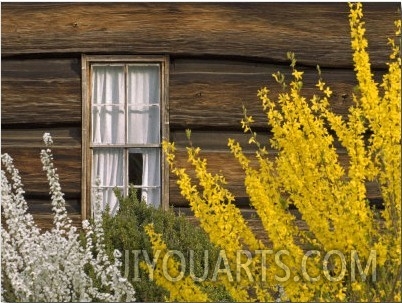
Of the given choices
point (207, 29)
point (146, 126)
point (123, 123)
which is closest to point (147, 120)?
point (146, 126)

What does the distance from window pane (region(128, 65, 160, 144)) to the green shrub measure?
32.6 inches

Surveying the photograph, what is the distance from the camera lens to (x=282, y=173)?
151 inches

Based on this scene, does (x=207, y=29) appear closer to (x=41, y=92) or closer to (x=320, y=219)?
(x=41, y=92)

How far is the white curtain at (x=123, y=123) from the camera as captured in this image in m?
6.20

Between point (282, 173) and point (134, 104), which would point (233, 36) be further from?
point (282, 173)

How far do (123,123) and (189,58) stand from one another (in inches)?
27.0

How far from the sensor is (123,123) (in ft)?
20.4

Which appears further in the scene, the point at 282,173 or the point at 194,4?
the point at 194,4

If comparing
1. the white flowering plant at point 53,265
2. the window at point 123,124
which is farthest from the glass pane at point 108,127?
the white flowering plant at point 53,265

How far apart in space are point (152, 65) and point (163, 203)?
1022mm

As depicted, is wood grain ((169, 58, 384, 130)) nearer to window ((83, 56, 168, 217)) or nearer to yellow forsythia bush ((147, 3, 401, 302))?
window ((83, 56, 168, 217))

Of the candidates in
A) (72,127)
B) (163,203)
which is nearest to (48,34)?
(72,127)

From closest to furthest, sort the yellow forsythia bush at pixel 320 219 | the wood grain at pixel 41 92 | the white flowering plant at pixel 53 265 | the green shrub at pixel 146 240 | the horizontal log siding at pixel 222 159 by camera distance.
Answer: the yellow forsythia bush at pixel 320 219, the white flowering plant at pixel 53 265, the green shrub at pixel 146 240, the horizontal log siding at pixel 222 159, the wood grain at pixel 41 92

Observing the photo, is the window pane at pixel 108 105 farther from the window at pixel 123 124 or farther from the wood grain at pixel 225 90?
the wood grain at pixel 225 90
